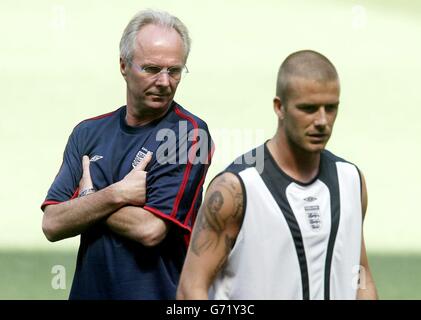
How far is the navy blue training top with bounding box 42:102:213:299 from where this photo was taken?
6.10 m

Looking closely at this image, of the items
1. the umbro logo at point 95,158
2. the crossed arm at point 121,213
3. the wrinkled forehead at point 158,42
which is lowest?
the crossed arm at point 121,213

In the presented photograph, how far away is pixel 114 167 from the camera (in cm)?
632

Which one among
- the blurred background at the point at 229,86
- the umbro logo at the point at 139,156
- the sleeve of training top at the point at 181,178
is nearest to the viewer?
the sleeve of training top at the point at 181,178

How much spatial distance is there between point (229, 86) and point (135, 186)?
403 inches

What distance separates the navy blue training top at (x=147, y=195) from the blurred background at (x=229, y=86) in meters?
4.94

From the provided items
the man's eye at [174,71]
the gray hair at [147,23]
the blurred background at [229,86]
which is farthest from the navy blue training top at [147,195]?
the blurred background at [229,86]

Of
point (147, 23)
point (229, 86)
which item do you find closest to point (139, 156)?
point (147, 23)

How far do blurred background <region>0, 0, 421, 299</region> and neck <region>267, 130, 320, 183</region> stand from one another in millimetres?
5846

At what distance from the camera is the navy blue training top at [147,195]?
6098 millimetres

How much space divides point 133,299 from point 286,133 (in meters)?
1.30

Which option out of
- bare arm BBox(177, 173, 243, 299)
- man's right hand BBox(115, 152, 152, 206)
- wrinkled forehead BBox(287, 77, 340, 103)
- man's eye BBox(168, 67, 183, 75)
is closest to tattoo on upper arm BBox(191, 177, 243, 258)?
bare arm BBox(177, 173, 243, 299)

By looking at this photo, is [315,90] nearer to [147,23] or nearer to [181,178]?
[181,178]

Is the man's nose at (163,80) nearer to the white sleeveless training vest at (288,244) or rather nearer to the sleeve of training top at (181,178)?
the sleeve of training top at (181,178)
